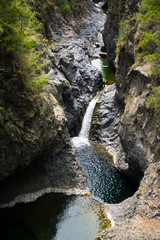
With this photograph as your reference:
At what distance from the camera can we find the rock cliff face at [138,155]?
9711 millimetres

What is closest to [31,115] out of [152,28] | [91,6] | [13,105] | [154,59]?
[13,105]

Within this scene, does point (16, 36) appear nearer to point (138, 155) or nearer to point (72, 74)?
point (138, 155)

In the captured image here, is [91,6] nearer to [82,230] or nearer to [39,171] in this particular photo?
[39,171]

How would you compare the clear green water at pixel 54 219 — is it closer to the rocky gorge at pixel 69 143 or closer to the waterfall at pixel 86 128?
the rocky gorge at pixel 69 143

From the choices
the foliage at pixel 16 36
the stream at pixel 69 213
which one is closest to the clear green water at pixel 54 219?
the stream at pixel 69 213

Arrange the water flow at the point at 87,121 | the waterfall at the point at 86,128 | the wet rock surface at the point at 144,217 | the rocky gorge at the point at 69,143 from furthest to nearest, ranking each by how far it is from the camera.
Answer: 1. the water flow at the point at 87,121
2. the waterfall at the point at 86,128
3. the rocky gorge at the point at 69,143
4. the wet rock surface at the point at 144,217

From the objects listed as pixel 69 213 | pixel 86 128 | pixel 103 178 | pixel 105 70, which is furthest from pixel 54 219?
pixel 105 70

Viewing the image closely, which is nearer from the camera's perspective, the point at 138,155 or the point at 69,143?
the point at 138,155

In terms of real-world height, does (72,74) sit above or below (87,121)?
above

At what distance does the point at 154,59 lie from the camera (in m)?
14.7

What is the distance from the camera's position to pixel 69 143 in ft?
61.8

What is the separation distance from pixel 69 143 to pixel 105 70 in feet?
88.2

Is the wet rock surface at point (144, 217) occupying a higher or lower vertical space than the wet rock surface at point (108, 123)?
higher

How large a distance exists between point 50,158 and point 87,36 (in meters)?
44.1
